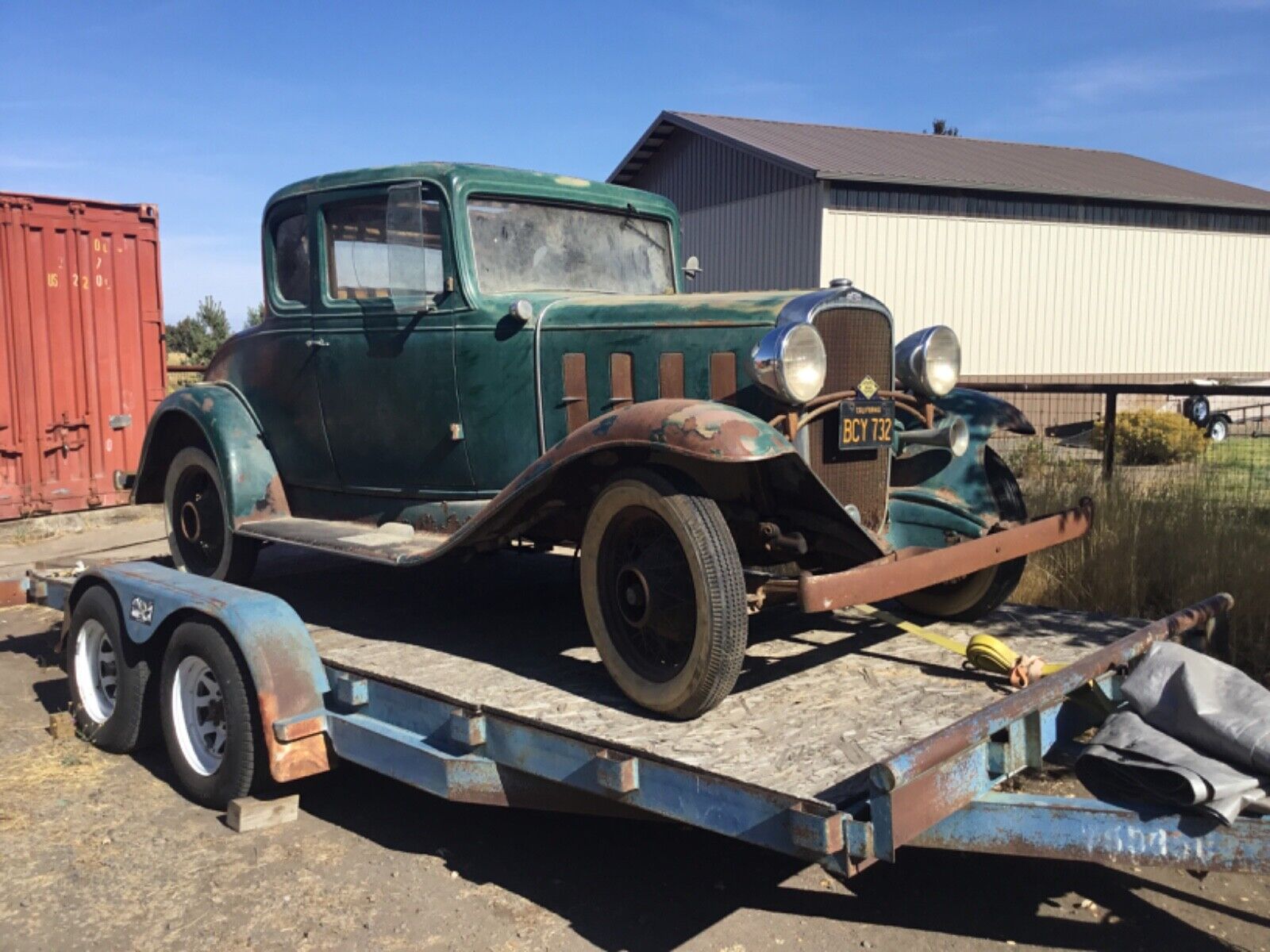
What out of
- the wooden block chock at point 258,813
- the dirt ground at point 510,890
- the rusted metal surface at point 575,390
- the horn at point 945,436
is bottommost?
the dirt ground at point 510,890

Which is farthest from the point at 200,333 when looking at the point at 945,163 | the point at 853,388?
the point at 853,388

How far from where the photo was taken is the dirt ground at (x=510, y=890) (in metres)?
3.16

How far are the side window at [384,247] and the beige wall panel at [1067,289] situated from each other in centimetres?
1374

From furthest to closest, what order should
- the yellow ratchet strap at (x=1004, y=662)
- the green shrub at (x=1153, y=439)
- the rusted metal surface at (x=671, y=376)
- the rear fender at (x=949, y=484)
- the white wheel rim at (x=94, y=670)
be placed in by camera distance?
the green shrub at (x=1153, y=439)
the white wheel rim at (x=94, y=670)
the rear fender at (x=949, y=484)
the rusted metal surface at (x=671, y=376)
the yellow ratchet strap at (x=1004, y=662)

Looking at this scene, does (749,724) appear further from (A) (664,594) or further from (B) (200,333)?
(B) (200,333)

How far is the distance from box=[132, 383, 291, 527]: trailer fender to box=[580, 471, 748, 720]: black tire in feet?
7.50

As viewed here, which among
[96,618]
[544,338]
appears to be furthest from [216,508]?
[544,338]

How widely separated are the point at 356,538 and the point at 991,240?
17.4 metres

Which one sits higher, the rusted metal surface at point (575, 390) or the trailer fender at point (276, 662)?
the rusted metal surface at point (575, 390)

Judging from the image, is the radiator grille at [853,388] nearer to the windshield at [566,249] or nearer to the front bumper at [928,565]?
the front bumper at [928,565]

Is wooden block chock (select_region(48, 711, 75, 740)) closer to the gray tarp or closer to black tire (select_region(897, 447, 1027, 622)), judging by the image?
black tire (select_region(897, 447, 1027, 622))

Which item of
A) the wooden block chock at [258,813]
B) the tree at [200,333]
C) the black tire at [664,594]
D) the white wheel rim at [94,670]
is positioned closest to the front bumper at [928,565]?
the black tire at [664,594]

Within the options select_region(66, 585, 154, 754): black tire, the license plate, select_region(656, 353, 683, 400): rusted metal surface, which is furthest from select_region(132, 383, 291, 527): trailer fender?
the license plate

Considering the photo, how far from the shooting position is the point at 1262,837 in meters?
2.50
